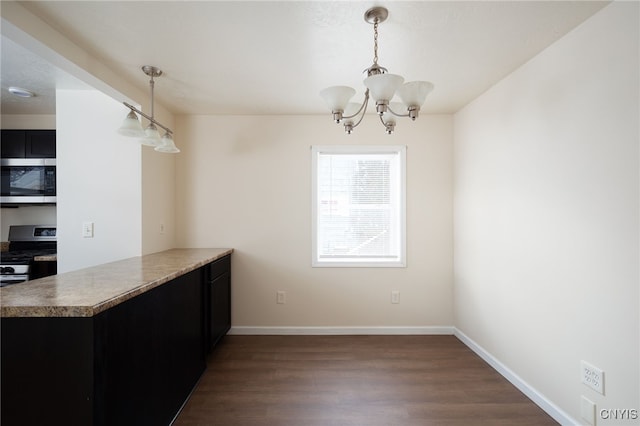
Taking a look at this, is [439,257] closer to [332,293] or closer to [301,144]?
[332,293]

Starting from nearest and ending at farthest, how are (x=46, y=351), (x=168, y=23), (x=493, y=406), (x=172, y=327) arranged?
(x=46, y=351) → (x=168, y=23) → (x=172, y=327) → (x=493, y=406)

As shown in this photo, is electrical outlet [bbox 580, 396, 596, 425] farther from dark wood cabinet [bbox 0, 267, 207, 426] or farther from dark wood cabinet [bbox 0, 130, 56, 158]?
dark wood cabinet [bbox 0, 130, 56, 158]

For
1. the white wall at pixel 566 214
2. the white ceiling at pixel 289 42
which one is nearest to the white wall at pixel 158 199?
the white ceiling at pixel 289 42

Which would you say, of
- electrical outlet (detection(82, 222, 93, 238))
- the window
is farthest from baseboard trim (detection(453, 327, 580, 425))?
electrical outlet (detection(82, 222, 93, 238))

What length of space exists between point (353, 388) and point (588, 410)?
137 cm

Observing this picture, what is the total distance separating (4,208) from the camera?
3.23 m

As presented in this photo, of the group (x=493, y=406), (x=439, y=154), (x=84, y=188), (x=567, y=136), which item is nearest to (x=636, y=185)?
(x=567, y=136)

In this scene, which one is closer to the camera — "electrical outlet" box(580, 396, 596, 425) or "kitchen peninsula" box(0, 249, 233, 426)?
"kitchen peninsula" box(0, 249, 233, 426)

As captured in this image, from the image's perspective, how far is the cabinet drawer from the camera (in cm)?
246

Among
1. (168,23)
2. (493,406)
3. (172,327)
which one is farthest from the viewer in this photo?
(493,406)

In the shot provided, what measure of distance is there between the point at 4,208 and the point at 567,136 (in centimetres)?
519

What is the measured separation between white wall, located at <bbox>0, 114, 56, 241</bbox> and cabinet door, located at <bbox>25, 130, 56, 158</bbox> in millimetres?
160

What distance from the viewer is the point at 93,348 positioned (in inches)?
44.8

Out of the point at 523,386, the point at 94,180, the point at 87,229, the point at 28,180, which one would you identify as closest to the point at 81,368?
the point at 87,229
